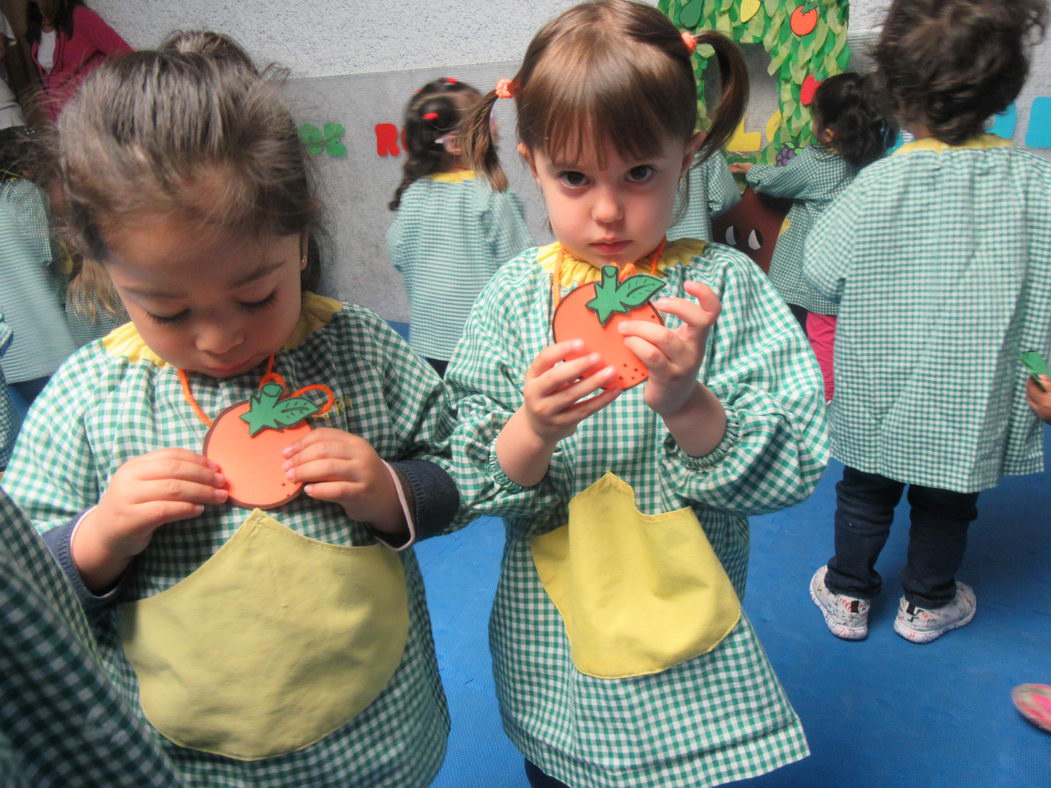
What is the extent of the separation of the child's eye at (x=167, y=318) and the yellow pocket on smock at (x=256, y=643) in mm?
183

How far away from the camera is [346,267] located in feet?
13.4

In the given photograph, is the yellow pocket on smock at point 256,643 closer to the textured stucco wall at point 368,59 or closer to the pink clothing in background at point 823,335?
the pink clothing in background at point 823,335

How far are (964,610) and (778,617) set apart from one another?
1.28 ft

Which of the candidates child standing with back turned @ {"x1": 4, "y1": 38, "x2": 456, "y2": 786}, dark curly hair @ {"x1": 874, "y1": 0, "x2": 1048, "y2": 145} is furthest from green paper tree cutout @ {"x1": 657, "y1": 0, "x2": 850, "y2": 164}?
child standing with back turned @ {"x1": 4, "y1": 38, "x2": 456, "y2": 786}

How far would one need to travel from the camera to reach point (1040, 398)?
1400mm

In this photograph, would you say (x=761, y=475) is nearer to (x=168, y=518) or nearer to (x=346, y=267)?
(x=168, y=518)

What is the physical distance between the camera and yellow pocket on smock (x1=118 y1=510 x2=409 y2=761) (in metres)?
0.69

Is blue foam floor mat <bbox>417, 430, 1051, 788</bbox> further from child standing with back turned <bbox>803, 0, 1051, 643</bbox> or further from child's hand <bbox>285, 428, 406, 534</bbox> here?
child's hand <bbox>285, 428, 406, 534</bbox>

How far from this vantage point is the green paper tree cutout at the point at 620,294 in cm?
72

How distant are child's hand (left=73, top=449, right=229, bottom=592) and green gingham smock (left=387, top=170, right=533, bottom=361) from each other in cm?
164

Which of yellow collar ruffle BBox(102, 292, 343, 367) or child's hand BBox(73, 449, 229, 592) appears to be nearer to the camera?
child's hand BBox(73, 449, 229, 592)

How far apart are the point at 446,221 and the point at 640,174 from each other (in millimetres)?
1583

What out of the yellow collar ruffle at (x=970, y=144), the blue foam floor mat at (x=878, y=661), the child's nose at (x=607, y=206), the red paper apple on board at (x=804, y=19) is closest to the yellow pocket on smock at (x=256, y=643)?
the child's nose at (x=607, y=206)

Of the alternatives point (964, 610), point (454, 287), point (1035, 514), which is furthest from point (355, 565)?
point (1035, 514)
